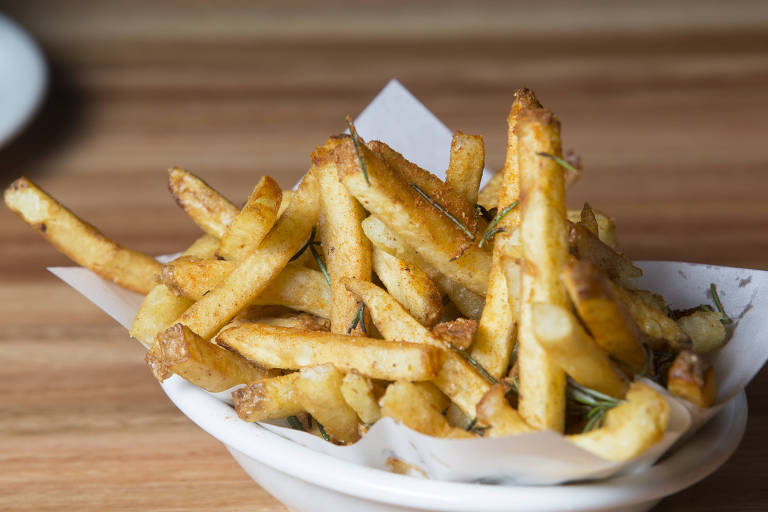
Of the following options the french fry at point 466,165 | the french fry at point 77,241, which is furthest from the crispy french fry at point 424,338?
the french fry at point 77,241

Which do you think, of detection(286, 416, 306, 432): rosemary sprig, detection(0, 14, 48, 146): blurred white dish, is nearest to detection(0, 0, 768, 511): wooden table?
detection(0, 14, 48, 146): blurred white dish

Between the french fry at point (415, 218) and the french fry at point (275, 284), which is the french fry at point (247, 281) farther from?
the french fry at point (415, 218)

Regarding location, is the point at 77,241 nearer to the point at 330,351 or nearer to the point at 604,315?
the point at 330,351

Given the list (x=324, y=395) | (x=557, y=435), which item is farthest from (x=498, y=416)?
(x=324, y=395)

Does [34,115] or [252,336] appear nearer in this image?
[252,336]

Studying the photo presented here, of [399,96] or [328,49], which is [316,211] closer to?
[399,96]

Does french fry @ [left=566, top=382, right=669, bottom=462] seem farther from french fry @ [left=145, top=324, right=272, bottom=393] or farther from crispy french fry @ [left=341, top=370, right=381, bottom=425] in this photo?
french fry @ [left=145, top=324, right=272, bottom=393]

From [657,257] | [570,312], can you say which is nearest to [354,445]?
[570,312]
